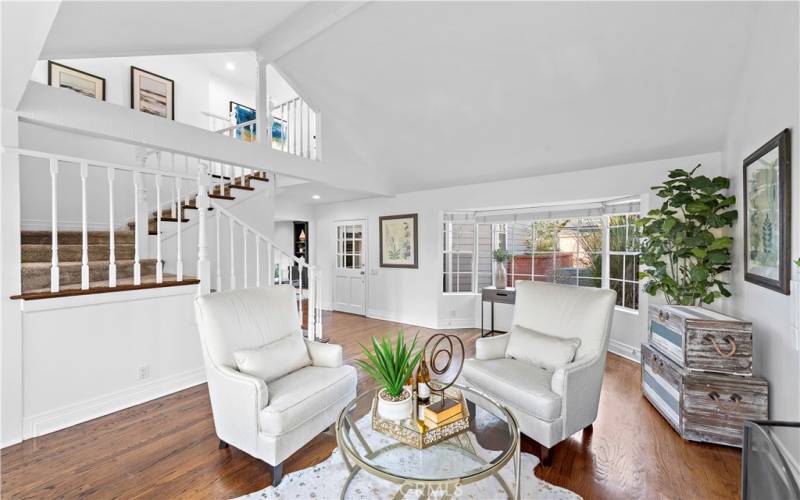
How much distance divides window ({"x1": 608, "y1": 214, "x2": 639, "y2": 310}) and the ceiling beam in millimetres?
3684

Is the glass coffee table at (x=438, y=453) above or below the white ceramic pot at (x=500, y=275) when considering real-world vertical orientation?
below

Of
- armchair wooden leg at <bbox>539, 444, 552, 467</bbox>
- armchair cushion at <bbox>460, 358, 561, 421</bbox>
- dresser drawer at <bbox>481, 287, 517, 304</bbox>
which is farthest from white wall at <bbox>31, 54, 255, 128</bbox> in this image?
armchair wooden leg at <bbox>539, 444, 552, 467</bbox>

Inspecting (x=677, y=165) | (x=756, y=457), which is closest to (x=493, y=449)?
(x=756, y=457)

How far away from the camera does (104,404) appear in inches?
101

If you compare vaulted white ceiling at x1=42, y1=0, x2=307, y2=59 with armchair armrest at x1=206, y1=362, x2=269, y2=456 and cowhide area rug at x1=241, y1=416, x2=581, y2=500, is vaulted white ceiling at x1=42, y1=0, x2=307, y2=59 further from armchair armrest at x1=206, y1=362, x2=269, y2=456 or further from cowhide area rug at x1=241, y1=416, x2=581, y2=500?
cowhide area rug at x1=241, y1=416, x2=581, y2=500

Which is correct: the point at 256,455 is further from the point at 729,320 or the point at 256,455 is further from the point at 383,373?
the point at 729,320

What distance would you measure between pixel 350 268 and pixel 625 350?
4.47 metres

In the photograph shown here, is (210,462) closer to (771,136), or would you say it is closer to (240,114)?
(771,136)

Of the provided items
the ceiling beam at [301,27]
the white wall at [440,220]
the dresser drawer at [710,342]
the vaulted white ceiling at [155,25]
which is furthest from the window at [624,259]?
the vaulted white ceiling at [155,25]

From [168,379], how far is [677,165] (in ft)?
17.0

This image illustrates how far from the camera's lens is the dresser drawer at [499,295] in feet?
15.5

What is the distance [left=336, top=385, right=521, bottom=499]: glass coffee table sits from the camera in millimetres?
1336

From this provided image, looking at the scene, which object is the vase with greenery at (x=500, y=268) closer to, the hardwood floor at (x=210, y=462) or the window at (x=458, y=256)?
the window at (x=458, y=256)

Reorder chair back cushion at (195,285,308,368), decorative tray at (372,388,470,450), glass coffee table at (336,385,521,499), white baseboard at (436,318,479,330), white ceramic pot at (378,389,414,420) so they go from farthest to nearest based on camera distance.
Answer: white baseboard at (436,318,479,330) < chair back cushion at (195,285,308,368) < white ceramic pot at (378,389,414,420) < decorative tray at (372,388,470,450) < glass coffee table at (336,385,521,499)
